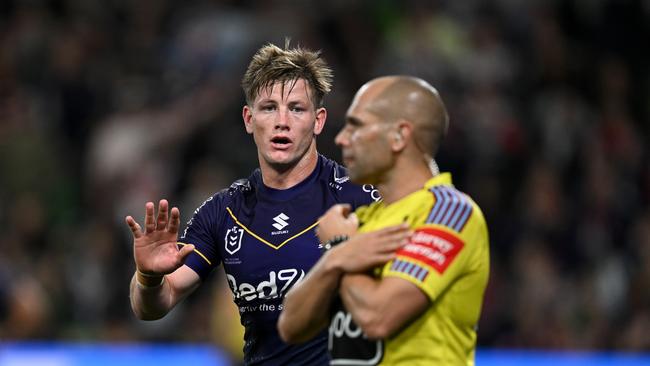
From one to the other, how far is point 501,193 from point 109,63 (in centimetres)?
453

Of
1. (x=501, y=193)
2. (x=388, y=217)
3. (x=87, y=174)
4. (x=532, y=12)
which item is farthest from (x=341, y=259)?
(x=532, y=12)

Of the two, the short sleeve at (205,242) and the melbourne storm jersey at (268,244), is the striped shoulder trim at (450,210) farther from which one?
the short sleeve at (205,242)

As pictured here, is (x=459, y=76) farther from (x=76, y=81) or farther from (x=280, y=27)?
(x=76, y=81)

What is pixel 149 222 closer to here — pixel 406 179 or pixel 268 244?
pixel 268 244

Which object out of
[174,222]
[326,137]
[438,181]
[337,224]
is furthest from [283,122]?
[326,137]

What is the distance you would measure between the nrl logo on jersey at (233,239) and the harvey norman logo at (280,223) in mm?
171

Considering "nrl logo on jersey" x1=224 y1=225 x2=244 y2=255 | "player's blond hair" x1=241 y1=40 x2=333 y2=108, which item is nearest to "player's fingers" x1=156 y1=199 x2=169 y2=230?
"nrl logo on jersey" x1=224 y1=225 x2=244 y2=255

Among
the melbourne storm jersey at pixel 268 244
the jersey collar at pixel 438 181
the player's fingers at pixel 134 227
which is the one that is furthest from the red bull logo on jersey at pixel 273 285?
the jersey collar at pixel 438 181

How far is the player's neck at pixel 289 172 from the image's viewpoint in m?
5.92

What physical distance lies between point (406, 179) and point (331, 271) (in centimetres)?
46

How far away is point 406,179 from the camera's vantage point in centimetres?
455

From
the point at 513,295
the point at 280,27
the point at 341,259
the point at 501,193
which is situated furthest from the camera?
the point at 280,27

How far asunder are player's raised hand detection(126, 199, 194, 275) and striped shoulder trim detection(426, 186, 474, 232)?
1544 mm

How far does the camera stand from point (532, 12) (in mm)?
13734
